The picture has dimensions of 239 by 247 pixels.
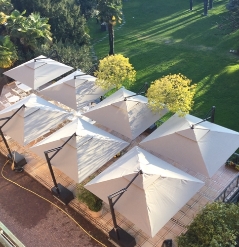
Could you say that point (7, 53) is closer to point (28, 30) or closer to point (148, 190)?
point (28, 30)

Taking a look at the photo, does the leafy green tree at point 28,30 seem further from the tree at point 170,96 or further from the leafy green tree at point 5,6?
the tree at point 170,96

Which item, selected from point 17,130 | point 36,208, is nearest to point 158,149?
point 36,208

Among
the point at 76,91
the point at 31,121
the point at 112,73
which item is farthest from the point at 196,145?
the point at 31,121

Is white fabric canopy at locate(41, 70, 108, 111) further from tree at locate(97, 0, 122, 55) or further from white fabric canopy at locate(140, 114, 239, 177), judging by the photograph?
tree at locate(97, 0, 122, 55)

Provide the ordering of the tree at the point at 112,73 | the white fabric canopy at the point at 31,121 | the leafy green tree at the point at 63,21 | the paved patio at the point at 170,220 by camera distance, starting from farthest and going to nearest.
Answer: the leafy green tree at the point at 63,21
the tree at the point at 112,73
the white fabric canopy at the point at 31,121
the paved patio at the point at 170,220

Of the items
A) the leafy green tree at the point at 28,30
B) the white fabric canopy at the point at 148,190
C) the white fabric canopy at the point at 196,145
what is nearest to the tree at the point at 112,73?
the white fabric canopy at the point at 196,145

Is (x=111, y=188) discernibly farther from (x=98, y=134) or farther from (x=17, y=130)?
(x=17, y=130)
